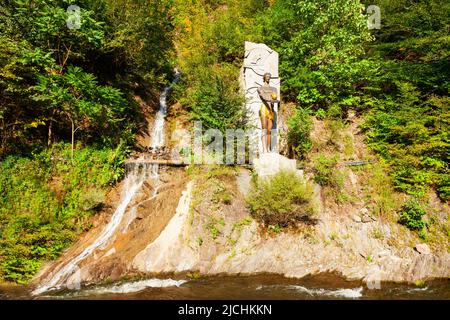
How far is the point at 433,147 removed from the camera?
356 inches

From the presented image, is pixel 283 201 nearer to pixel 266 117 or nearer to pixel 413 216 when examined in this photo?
pixel 266 117

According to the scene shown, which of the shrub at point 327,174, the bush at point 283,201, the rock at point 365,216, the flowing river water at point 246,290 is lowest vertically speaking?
the flowing river water at point 246,290

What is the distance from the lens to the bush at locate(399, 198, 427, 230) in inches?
310

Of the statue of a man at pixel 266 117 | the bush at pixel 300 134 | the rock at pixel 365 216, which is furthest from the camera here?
the bush at pixel 300 134

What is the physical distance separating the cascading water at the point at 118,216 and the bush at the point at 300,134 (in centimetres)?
563

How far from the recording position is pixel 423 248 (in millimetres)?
7266

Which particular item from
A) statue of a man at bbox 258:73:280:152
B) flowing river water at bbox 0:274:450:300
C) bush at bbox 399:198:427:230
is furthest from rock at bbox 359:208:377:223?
statue of a man at bbox 258:73:280:152

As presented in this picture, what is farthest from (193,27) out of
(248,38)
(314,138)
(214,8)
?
(314,138)

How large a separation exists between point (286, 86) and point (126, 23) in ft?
27.3

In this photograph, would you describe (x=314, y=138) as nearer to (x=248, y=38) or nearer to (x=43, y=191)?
(x=248, y=38)

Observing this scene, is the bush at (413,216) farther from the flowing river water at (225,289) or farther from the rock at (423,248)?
the flowing river water at (225,289)

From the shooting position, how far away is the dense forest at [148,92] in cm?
854

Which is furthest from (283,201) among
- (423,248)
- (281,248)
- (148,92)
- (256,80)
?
(148,92)

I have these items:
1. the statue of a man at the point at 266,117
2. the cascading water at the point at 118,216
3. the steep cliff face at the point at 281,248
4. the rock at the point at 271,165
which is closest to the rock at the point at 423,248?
the steep cliff face at the point at 281,248
